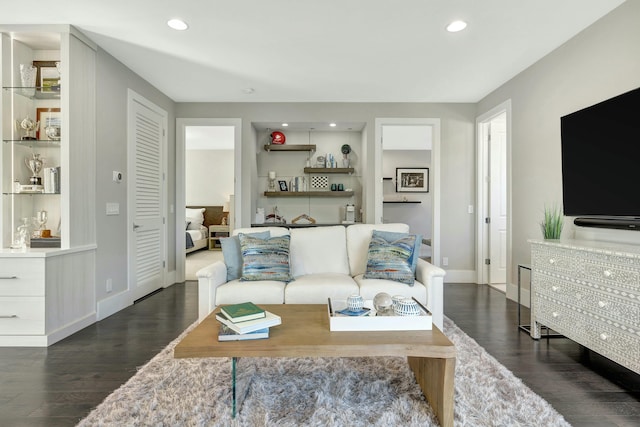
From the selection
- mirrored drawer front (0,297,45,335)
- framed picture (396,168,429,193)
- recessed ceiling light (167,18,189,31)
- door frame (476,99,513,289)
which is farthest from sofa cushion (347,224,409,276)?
framed picture (396,168,429,193)

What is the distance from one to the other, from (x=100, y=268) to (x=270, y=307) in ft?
7.03

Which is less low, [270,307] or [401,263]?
[401,263]

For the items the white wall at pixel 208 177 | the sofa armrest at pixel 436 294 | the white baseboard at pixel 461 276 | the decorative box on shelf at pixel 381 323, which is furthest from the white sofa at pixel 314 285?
the white wall at pixel 208 177

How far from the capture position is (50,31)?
2.93 metres

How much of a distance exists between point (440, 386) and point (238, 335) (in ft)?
3.26

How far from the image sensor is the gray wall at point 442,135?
5.02m

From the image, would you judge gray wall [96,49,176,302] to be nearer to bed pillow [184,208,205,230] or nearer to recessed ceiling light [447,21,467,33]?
recessed ceiling light [447,21,467,33]

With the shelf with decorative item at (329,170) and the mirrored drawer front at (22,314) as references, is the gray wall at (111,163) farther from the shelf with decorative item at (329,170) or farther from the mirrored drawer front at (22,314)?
the shelf with decorative item at (329,170)

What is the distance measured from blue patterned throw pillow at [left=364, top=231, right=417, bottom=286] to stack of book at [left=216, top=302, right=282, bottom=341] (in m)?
1.31

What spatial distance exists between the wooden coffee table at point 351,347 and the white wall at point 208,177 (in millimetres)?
7723

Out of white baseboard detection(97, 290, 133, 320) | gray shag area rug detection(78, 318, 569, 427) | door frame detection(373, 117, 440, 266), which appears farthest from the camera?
door frame detection(373, 117, 440, 266)

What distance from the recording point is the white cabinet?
263cm

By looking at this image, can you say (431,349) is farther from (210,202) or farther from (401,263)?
(210,202)

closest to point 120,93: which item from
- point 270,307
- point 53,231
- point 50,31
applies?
point 50,31
